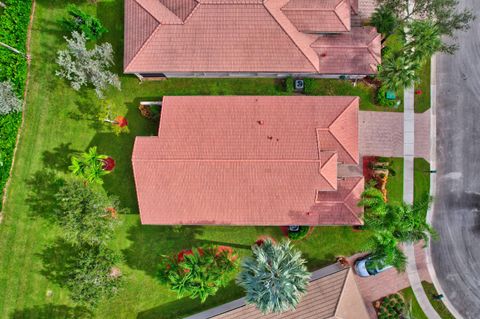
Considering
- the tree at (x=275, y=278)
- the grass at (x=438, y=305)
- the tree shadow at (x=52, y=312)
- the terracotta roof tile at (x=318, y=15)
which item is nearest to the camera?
the tree at (x=275, y=278)

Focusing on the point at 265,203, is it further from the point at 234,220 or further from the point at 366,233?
the point at 366,233

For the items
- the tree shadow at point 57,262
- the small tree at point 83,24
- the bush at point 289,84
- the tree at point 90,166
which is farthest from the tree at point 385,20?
the tree shadow at point 57,262

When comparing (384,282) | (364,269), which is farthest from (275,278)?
(384,282)

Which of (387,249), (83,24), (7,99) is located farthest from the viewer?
(83,24)

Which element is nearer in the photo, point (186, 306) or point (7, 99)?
point (7, 99)

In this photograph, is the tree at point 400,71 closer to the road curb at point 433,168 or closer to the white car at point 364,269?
the road curb at point 433,168

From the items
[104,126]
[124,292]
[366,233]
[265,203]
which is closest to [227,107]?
[265,203]

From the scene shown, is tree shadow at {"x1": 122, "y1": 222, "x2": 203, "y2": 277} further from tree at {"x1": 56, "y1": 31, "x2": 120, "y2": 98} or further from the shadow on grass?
tree at {"x1": 56, "y1": 31, "x2": 120, "y2": 98}

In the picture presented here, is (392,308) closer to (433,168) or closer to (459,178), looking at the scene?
(433,168)
